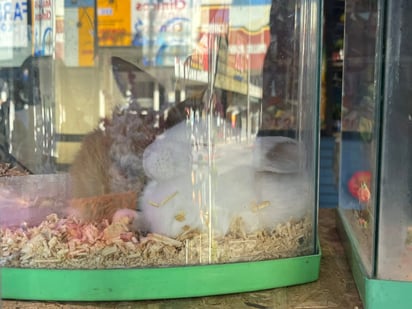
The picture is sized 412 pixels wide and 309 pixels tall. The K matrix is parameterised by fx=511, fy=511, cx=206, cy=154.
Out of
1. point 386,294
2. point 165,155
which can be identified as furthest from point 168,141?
point 386,294

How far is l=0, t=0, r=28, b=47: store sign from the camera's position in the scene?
0.98 metres

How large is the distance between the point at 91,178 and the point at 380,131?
0.53m

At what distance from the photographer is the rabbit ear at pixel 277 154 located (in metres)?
0.99

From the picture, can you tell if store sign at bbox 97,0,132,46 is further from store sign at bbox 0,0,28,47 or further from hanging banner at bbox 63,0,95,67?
store sign at bbox 0,0,28,47

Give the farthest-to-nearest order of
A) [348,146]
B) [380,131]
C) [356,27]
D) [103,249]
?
1. [348,146]
2. [356,27]
3. [103,249]
4. [380,131]

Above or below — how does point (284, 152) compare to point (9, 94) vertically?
below

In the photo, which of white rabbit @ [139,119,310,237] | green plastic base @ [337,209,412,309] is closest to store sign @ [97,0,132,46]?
white rabbit @ [139,119,310,237]

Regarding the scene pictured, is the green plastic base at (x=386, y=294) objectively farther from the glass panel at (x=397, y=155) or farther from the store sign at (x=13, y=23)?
the store sign at (x=13, y=23)

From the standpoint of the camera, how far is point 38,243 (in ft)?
2.99

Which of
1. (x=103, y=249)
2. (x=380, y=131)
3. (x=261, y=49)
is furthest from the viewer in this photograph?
(x=261, y=49)

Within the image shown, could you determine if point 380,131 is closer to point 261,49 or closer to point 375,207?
point 375,207

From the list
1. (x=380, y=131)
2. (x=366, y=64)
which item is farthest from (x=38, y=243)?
(x=366, y=64)

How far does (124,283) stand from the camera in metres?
0.88

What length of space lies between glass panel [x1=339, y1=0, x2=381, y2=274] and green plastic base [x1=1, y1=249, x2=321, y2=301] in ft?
0.82
